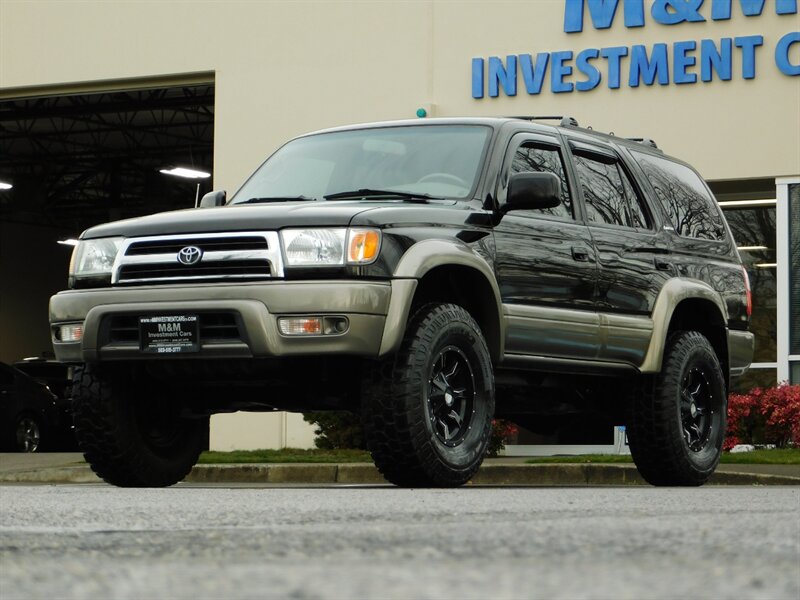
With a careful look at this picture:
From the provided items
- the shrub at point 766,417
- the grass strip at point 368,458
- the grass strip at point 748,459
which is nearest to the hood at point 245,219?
the grass strip at point 368,458

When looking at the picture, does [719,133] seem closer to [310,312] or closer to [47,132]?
[310,312]

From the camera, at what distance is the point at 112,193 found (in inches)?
1698

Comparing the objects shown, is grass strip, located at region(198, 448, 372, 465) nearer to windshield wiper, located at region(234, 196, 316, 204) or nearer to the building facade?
the building facade

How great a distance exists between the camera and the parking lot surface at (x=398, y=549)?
10.1ft

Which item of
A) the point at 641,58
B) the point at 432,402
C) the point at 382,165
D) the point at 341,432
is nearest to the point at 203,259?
the point at 432,402

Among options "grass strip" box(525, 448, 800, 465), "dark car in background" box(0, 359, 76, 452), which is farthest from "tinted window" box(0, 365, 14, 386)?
"grass strip" box(525, 448, 800, 465)

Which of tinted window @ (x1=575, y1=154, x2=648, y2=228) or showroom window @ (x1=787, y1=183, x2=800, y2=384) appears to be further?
showroom window @ (x1=787, y1=183, x2=800, y2=384)

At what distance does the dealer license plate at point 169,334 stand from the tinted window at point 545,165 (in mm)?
2217

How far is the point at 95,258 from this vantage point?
8.03 meters

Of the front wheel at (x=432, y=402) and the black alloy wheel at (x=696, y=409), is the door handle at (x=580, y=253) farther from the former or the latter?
the black alloy wheel at (x=696, y=409)

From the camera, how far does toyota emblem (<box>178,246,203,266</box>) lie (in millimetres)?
7605

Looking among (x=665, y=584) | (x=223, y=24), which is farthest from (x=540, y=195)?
(x=223, y=24)

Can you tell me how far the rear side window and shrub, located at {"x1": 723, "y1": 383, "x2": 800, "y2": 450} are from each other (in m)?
5.23

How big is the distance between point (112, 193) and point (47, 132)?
535 centimetres
